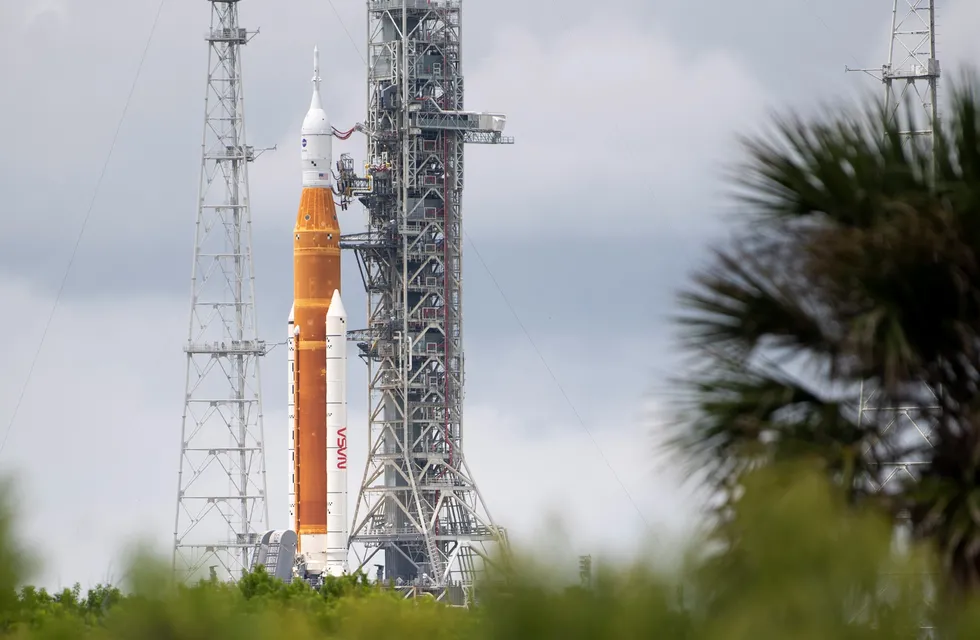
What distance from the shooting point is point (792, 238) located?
16.3 metres

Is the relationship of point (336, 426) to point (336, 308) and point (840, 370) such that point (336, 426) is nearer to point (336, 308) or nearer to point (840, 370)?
point (336, 308)

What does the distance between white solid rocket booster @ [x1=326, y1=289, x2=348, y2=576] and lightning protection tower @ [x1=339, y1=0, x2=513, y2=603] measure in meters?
3.93

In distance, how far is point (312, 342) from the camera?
8156cm

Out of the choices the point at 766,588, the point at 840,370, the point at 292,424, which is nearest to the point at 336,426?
the point at 292,424

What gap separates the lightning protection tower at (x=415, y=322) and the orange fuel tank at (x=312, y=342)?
168 centimetres

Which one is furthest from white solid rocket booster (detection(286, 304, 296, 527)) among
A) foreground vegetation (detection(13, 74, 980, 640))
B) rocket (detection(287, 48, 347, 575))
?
foreground vegetation (detection(13, 74, 980, 640))

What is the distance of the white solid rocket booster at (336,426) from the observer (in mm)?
79125

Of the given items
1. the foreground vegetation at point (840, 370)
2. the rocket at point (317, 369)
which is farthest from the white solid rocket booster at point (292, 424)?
the foreground vegetation at point (840, 370)

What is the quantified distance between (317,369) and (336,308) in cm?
294

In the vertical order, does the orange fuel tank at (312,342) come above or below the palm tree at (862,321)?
above

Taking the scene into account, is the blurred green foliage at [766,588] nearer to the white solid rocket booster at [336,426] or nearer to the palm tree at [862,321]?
the palm tree at [862,321]

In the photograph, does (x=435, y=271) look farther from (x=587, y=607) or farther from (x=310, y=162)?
(x=587, y=607)

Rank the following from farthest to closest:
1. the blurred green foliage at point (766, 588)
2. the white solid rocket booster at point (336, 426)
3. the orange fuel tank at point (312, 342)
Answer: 1. the orange fuel tank at point (312, 342)
2. the white solid rocket booster at point (336, 426)
3. the blurred green foliage at point (766, 588)

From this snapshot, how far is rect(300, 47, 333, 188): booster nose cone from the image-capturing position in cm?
8238
